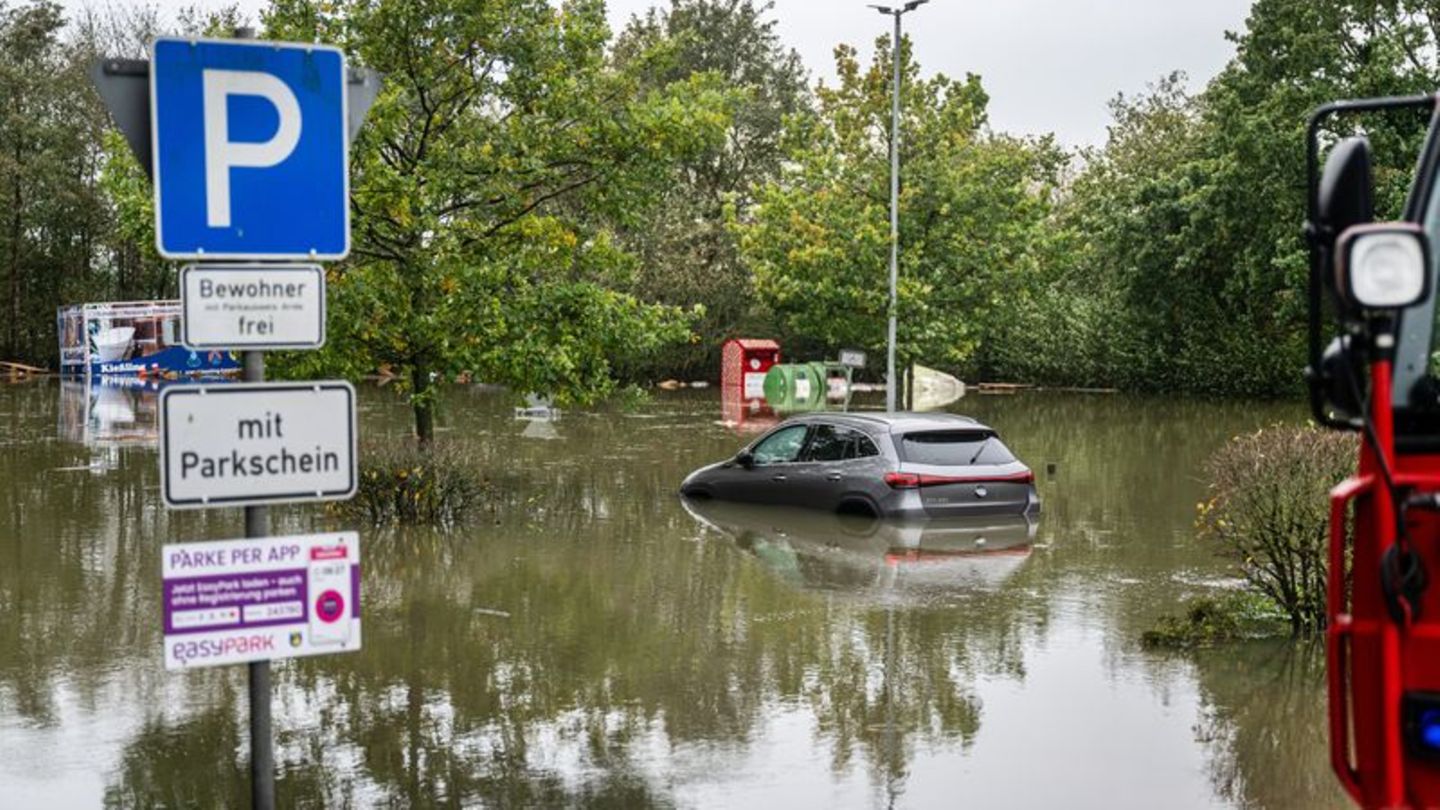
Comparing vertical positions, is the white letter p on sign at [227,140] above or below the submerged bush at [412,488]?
above

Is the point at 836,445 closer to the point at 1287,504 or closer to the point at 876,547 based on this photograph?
the point at 876,547

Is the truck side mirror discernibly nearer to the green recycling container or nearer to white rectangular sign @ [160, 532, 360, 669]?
white rectangular sign @ [160, 532, 360, 669]

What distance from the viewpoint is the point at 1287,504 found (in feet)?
35.0

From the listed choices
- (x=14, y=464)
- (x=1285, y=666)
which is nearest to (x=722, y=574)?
(x=1285, y=666)

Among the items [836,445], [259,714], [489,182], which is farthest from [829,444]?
[259,714]

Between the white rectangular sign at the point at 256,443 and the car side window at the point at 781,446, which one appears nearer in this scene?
the white rectangular sign at the point at 256,443

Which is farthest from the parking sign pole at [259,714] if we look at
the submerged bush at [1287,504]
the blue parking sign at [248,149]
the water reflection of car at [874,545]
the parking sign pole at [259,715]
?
the water reflection of car at [874,545]

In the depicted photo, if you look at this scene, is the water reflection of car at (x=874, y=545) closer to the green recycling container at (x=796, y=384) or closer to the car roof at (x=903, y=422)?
the car roof at (x=903, y=422)

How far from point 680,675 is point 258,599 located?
17.0ft

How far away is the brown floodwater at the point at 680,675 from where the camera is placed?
795cm

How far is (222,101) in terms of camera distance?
17.8 ft

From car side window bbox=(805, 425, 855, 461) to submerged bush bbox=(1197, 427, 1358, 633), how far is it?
6959mm

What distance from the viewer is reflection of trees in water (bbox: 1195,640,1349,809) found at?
787cm

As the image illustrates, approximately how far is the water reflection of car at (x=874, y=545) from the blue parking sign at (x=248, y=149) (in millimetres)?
8560
